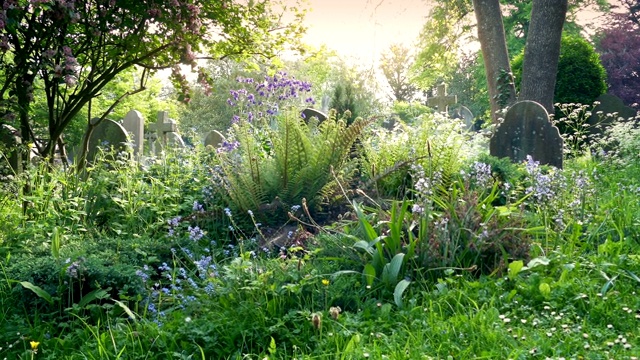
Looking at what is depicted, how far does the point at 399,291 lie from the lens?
322 centimetres

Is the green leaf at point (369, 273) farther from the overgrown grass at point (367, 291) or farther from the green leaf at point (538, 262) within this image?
the green leaf at point (538, 262)

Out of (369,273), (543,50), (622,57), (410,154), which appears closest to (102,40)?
(410,154)

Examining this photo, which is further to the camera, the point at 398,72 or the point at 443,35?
the point at 398,72

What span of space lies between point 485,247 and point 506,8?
26.0m

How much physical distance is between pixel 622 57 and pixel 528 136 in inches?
880

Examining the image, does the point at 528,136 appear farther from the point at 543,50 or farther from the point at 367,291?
the point at 367,291

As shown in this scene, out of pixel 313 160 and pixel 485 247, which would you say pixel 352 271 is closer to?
pixel 485 247

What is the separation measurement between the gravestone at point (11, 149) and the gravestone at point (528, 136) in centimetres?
573

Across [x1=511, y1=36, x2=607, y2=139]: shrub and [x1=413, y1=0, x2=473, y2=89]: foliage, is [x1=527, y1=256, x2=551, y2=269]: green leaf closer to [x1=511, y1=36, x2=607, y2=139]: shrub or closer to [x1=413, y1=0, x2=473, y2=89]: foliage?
[x1=511, y1=36, x2=607, y2=139]: shrub

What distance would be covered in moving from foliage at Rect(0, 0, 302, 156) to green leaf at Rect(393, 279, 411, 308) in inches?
151

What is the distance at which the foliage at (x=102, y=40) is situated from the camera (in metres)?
6.01

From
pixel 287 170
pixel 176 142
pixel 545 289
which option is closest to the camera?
pixel 545 289

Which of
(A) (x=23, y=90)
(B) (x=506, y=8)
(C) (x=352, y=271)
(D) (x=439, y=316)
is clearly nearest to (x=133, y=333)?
(C) (x=352, y=271)

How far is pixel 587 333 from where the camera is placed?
2857mm
